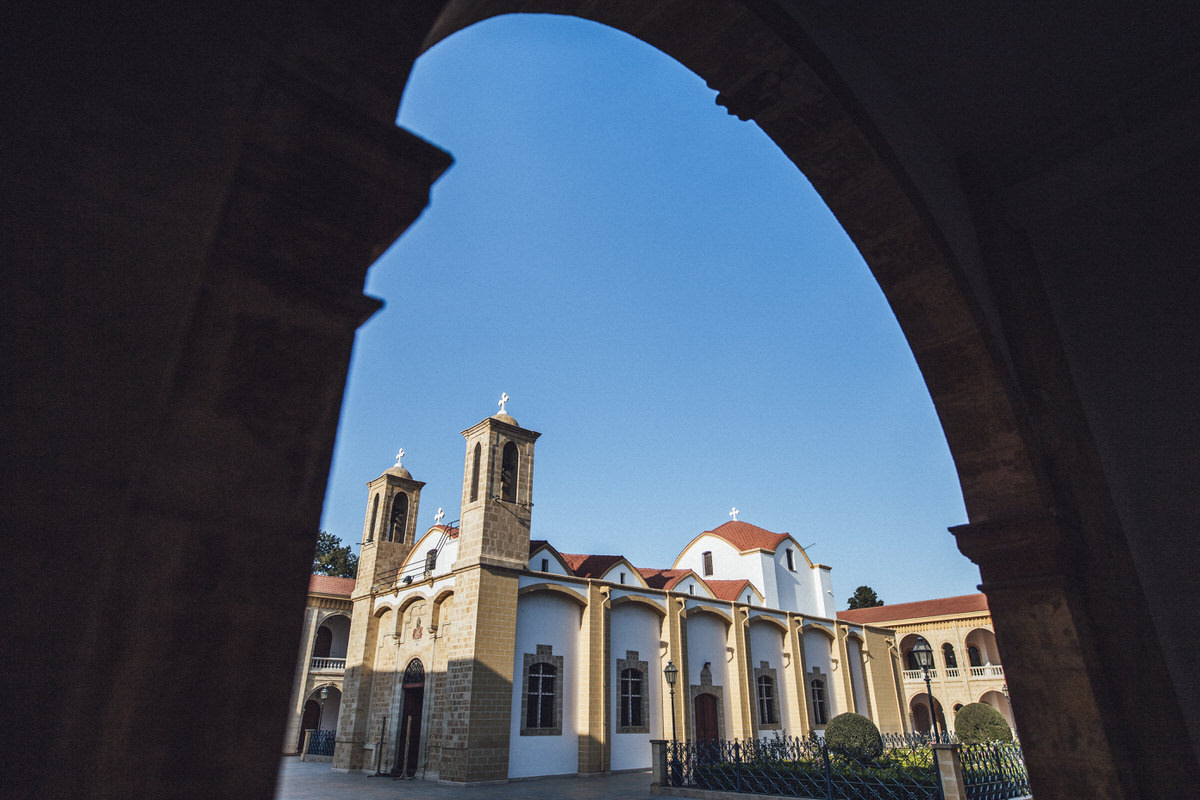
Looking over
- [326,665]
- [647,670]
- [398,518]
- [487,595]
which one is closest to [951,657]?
[647,670]

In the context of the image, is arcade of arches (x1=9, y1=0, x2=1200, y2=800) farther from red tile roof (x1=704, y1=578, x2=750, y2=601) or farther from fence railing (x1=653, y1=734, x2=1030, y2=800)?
red tile roof (x1=704, y1=578, x2=750, y2=601)

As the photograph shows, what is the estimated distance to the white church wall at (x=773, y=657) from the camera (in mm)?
21641

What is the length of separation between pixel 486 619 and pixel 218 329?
596 inches

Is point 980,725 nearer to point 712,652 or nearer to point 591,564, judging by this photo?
point 712,652

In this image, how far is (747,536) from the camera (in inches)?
1077

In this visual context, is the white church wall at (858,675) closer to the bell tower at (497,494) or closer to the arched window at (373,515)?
the bell tower at (497,494)

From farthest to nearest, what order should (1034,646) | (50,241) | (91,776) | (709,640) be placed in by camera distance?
1. (709,640)
2. (1034,646)
3. (50,241)
4. (91,776)

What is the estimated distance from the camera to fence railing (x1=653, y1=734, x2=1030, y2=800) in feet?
32.5

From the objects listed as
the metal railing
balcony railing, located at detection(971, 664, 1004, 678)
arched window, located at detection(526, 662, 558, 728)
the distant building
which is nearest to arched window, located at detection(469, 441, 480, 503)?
arched window, located at detection(526, 662, 558, 728)

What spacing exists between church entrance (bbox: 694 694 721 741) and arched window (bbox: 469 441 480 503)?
924 cm

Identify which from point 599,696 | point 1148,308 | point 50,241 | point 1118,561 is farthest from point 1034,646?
point 599,696

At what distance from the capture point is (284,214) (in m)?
1.28

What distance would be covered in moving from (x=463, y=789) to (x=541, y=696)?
118 inches

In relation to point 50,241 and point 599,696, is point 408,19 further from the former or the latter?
point 599,696
